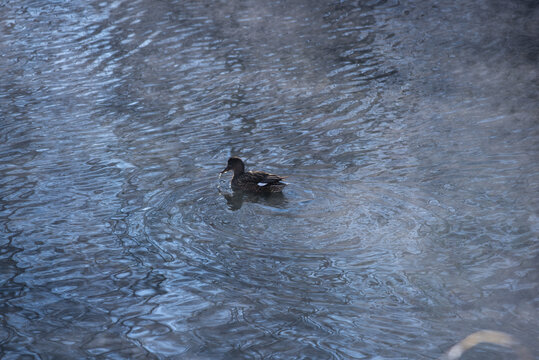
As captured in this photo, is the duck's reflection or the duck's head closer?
the duck's reflection

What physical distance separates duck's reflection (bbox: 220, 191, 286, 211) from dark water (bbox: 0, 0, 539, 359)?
37mm

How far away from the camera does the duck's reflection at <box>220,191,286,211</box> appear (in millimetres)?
7457

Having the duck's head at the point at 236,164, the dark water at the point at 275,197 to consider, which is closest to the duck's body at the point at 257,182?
the duck's head at the point at 236,164

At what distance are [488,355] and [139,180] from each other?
15.5ft

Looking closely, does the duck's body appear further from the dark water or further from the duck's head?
the dark water

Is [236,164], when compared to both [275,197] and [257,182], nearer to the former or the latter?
[257,182]

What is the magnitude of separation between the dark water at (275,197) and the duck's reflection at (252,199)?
4 cm

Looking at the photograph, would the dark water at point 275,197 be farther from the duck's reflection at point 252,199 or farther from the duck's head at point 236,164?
the duck's head at point 236,164

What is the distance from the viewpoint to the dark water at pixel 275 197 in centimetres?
525

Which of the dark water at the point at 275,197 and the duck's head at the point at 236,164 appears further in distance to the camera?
the duck's head at the point at 236,164

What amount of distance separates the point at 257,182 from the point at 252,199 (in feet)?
0.94

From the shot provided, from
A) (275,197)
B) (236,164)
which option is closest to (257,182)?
(275,197)

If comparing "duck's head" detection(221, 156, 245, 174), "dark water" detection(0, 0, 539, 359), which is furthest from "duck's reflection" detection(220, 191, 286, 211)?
"duck's head" detection(221, 156, 245, 174)

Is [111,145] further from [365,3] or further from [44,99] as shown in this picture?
[365,3]
